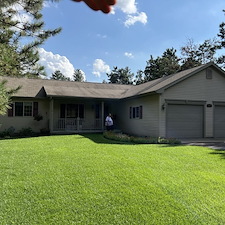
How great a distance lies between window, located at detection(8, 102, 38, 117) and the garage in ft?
42.0

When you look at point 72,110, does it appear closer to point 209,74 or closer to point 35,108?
point 35,108

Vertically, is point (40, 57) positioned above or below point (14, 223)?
above

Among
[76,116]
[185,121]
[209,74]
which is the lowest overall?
[185,121]

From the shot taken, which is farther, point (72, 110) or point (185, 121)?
point (72, 110)

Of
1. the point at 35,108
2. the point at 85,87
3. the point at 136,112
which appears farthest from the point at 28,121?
the point at 136,112

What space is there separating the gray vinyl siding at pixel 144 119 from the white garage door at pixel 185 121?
2.68 ft

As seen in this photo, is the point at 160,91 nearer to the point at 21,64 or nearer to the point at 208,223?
the point at 21,64

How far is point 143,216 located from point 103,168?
8.70 ft

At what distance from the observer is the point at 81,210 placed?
157 inches

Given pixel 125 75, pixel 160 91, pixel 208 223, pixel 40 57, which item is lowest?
pixel 208 223

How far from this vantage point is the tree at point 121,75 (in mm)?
60656

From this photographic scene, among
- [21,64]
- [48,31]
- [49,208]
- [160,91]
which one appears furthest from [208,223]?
[160,91]

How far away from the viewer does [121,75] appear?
6084 cm

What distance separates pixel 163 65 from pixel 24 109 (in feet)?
104
